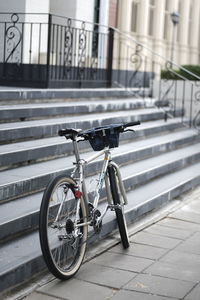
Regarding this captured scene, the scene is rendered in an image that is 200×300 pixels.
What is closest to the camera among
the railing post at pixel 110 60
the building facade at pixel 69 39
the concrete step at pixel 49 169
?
the concrete step at pixel 49 169

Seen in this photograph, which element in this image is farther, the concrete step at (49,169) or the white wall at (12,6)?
the white wall at (12,6)

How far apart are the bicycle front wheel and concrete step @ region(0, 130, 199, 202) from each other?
2.91 feet

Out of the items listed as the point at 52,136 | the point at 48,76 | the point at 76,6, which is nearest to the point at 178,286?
the point at 52,136

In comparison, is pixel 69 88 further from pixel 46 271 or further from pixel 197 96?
pixel 46 271

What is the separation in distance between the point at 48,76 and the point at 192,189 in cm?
296

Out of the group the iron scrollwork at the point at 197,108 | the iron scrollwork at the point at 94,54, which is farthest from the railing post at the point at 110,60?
the iron scrollwork at the point at 197,108

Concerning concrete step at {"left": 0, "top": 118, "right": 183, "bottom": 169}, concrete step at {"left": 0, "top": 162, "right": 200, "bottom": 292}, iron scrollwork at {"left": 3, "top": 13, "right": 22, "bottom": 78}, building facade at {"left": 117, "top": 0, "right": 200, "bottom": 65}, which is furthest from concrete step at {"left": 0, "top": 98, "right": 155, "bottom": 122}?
building facade at {"left": 117, "top": 0, "right": 200, "bottom": 65}

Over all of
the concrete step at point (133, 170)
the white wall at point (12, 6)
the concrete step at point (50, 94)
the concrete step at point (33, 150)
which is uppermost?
the white wall at point (12, 6)

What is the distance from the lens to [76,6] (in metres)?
13.0

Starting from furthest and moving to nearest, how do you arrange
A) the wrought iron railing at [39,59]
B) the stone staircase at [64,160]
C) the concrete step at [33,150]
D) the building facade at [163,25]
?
the building facade at [163,25] → the wrought iron railing at [39,59] → the concrete step at [33,150] → the stone staircase at [64,160]

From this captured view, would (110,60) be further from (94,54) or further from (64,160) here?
(64,160)

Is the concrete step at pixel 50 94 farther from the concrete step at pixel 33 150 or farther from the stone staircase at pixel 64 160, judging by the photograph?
the concrete step at pixel 33 150

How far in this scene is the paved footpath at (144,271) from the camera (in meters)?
4.86

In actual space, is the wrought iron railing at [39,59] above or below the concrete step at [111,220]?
above
